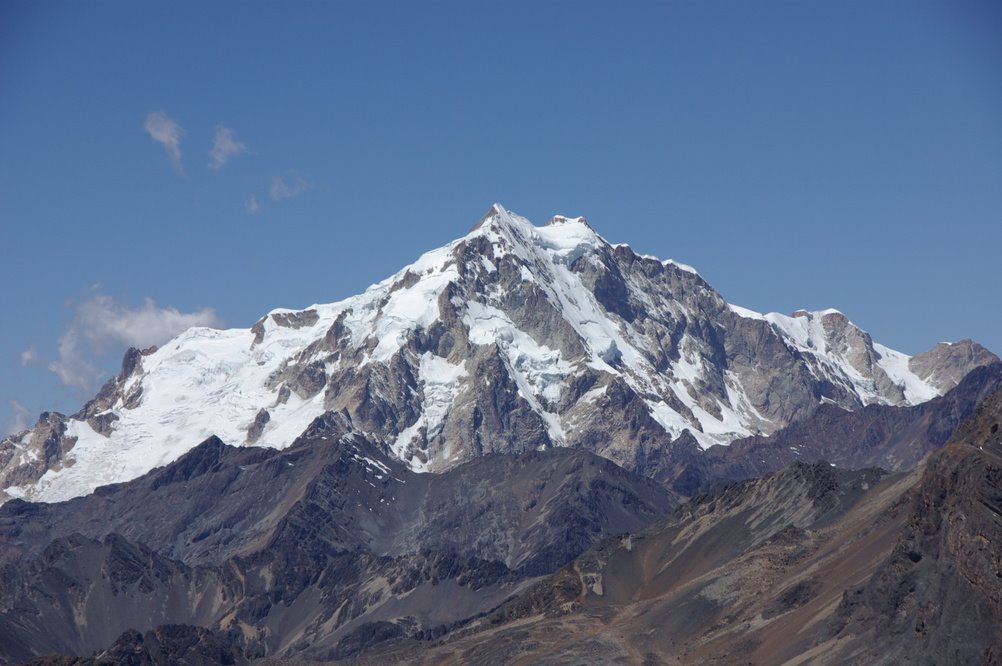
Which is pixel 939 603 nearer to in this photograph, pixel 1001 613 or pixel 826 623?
pixel 1001 613

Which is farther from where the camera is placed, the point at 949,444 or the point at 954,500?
the point at 949,444

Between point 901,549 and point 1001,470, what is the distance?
16.8m

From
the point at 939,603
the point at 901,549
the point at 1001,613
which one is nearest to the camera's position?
the point at 1001,613

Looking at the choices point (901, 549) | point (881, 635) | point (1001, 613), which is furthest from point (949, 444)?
point (1001, 613)

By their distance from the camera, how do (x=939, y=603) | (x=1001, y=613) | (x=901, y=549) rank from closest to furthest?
1. (x=1001, y=613)
2. (x=939, y=603)
3. (x=901, y=549)

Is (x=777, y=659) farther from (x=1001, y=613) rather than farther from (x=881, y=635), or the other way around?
(x=1001, y=613)

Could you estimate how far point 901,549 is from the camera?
627 feet

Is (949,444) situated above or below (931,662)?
above

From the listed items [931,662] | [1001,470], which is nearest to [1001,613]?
[931,662]

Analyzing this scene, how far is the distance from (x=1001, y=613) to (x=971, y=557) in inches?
414

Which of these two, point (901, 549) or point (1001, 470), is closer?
point (1001, 470)

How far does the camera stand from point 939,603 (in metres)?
174

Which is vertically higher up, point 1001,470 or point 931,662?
point 1001,470

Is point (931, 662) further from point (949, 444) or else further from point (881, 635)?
point (949, 444)
